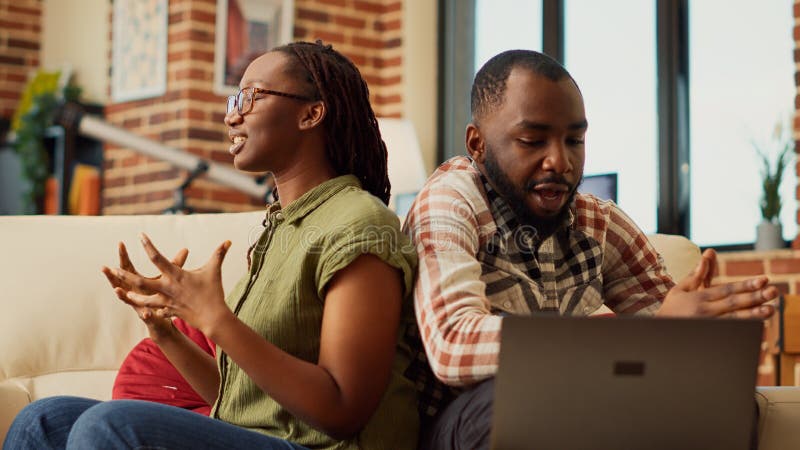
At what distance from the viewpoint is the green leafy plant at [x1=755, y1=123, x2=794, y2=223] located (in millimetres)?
3879

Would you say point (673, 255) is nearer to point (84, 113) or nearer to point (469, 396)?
point (469, 396)

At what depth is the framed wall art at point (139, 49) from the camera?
194 inches

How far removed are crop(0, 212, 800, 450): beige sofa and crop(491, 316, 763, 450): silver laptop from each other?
0.95m

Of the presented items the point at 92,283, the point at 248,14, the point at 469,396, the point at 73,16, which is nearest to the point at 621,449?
the point at 469,396

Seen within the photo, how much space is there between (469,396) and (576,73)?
3.54 meters

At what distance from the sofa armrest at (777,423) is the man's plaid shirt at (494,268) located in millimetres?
245

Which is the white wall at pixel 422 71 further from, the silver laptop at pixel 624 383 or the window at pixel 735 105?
the silver laptop at pixel 624 383

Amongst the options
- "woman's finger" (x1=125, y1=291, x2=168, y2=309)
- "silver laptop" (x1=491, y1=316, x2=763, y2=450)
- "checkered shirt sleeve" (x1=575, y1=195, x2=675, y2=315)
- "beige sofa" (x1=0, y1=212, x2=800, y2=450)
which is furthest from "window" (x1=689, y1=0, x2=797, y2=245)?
"woman's finger" (x1=125, y1=291, x2=168, y2=309)

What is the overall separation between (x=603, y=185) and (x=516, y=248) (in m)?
1.28

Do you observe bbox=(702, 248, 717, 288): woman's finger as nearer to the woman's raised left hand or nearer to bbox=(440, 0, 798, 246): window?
the woman's raised left hand

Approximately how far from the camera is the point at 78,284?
2225 millimetres

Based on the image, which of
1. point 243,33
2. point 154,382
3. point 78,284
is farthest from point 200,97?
point 154,382

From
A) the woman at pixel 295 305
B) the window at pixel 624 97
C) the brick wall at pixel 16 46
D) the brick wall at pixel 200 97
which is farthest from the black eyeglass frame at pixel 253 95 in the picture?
the brick wall at pixel 16 46

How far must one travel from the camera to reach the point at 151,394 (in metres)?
2.05
